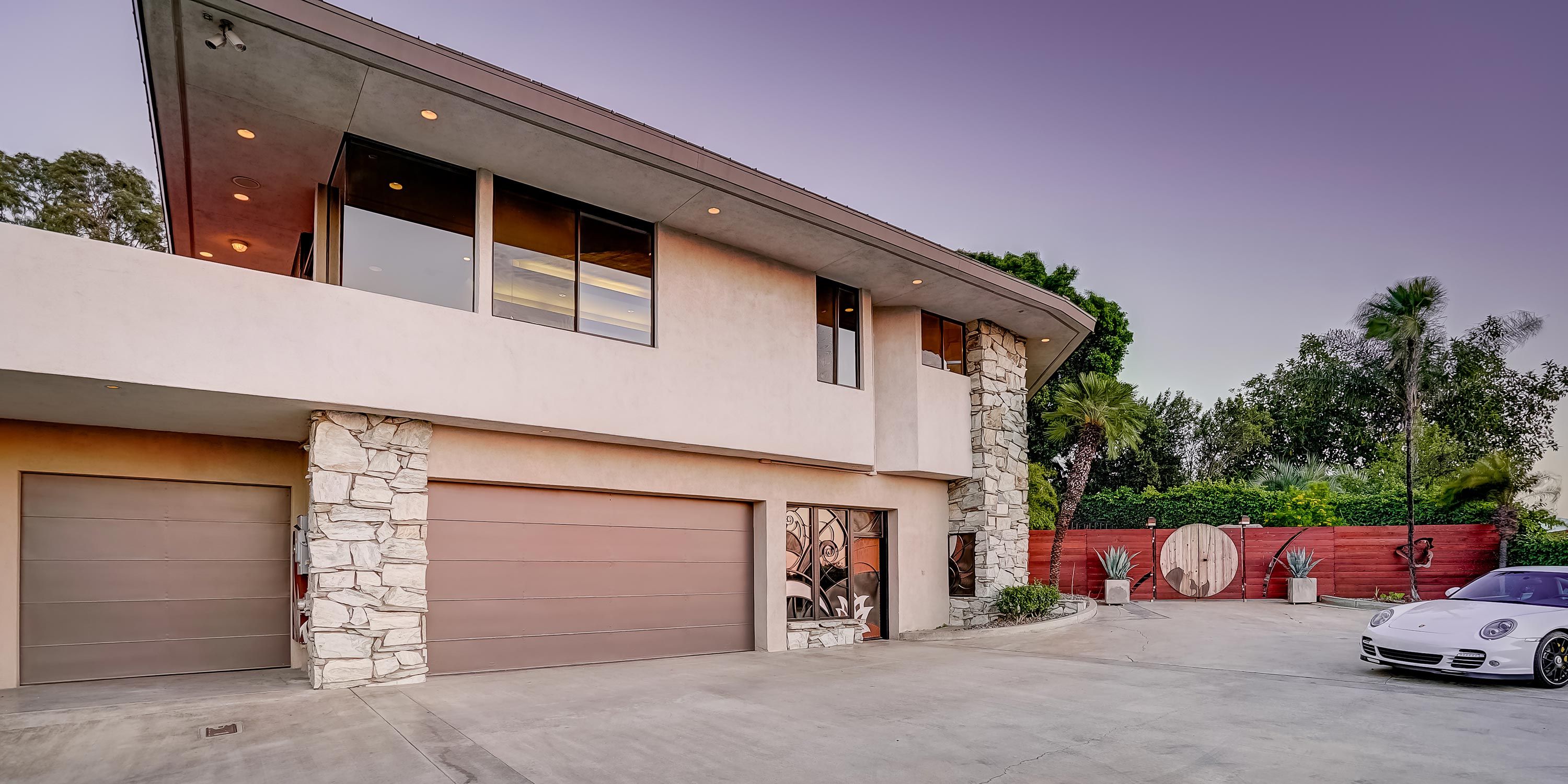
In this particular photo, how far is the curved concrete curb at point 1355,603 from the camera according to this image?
16.3 metres

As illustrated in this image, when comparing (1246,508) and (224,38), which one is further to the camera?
(1246,508)

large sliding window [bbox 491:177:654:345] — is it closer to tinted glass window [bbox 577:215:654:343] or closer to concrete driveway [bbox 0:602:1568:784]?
tinted glass window [bbox 577:215:654:343]

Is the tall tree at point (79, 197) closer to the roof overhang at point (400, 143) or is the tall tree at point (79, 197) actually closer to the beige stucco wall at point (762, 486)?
the roof overhang at point (400, 143)

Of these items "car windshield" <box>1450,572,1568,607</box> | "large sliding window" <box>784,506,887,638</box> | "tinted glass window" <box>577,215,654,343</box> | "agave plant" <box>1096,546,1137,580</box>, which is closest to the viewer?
"car windshield" <box>1450,572,1568,607</box>

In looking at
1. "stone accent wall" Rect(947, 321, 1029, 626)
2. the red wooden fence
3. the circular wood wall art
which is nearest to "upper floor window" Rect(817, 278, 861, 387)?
"stone accent wall" Rect(947, 321, 1029, 626)

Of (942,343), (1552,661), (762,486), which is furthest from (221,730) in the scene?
(1552,661)

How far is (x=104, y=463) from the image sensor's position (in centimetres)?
888

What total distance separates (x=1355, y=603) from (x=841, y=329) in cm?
1261

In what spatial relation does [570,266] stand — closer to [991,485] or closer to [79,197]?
[991,485]

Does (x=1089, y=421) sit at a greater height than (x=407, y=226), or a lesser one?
lesser

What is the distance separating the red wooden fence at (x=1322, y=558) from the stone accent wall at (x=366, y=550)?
46.5ft

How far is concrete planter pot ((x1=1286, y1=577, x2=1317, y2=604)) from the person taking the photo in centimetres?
1716

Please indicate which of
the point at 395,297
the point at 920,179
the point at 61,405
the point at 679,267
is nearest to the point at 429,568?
the point at 395,297

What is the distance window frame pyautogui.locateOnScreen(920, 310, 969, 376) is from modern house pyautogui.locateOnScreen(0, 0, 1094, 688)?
1113 mm
